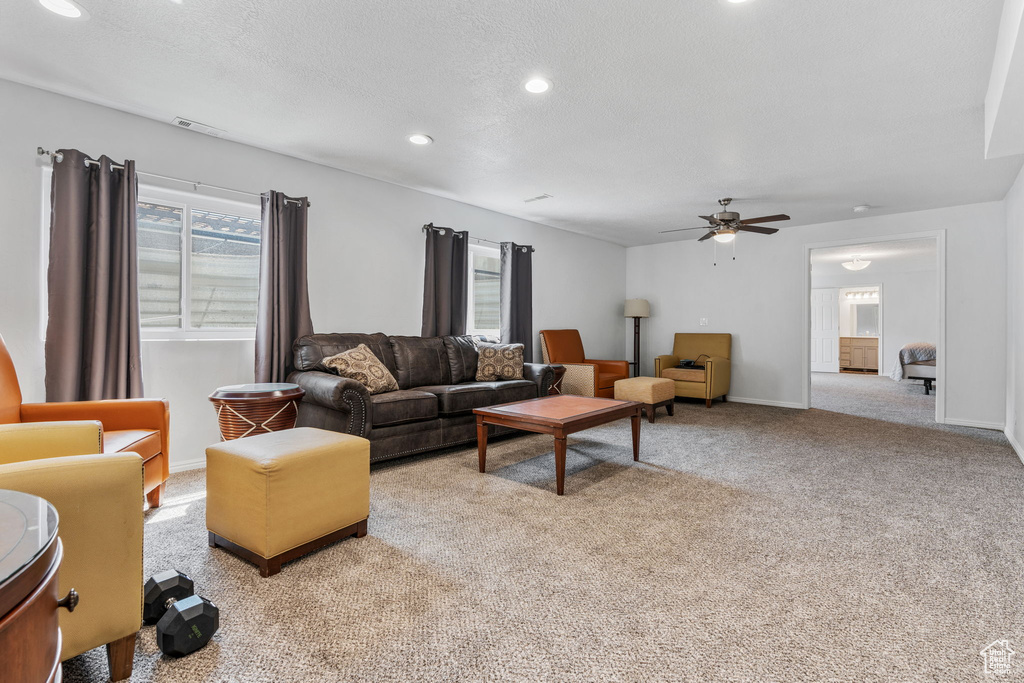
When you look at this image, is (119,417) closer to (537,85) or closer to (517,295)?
(537,85)

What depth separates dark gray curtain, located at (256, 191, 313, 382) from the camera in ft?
12.5

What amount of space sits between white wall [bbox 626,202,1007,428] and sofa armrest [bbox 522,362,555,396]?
3.53 meters

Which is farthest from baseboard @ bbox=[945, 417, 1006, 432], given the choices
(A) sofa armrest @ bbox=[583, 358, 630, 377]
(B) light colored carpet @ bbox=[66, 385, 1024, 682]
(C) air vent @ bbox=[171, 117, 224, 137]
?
(C) air vent @ bbox=[171, 117, 224, 137]

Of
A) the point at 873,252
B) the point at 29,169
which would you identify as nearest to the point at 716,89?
the point at 29,169

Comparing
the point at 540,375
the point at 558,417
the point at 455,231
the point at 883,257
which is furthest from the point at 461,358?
the point at 883,257

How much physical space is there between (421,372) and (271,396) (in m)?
1.57

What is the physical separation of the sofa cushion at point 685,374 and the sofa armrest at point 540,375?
2.45m

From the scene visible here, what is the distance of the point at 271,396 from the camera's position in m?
3.12

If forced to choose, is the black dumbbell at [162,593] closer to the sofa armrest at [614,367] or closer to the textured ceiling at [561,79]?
the textured ceiling at [561,79]

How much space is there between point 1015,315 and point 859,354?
7.80 m

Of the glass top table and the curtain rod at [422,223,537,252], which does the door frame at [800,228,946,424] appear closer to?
the curtain rod at [422,223,537,252]

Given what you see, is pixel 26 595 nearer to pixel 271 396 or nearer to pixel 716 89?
pixel 271 396

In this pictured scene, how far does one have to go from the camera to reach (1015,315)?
4.41m

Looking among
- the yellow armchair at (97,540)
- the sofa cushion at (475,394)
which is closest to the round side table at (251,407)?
the sofa cushion at (475,394)
